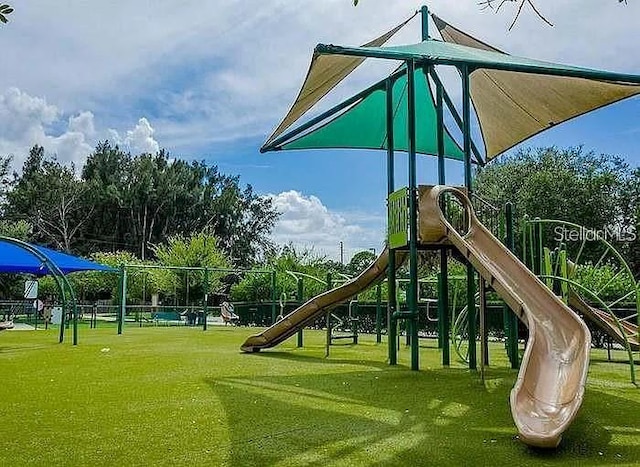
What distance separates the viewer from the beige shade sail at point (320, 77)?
328 inches

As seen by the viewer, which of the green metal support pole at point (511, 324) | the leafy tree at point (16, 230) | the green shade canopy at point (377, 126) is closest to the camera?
the green metal support pole at point (511, 324)

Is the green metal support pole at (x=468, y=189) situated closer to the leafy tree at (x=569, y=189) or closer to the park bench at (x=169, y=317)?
the park bench at (x=169, y=317)

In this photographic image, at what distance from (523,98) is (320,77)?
3356 millimetres

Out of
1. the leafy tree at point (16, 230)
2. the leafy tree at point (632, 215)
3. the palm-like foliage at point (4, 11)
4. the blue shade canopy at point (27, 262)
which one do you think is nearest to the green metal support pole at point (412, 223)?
the palm-like foliage at point (4, 11)

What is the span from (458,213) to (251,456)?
6.54m

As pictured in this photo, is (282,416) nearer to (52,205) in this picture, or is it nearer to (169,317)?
(169,317)

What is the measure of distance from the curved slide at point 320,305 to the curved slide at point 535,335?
64.3 inches

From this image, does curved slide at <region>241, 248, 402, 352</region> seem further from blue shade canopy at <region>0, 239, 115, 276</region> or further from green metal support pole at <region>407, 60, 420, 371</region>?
blue shade canopy at <region>0, 239, 115, 276</region>

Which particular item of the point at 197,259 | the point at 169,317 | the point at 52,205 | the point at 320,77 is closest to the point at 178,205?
the point at 52,205

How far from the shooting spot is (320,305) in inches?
413

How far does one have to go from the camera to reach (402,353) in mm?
11203

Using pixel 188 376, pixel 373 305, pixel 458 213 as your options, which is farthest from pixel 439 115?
pixel 373 305

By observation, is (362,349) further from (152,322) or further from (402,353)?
(152,322)

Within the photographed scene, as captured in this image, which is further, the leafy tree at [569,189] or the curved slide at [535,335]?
the leafy tree at [569,189]
